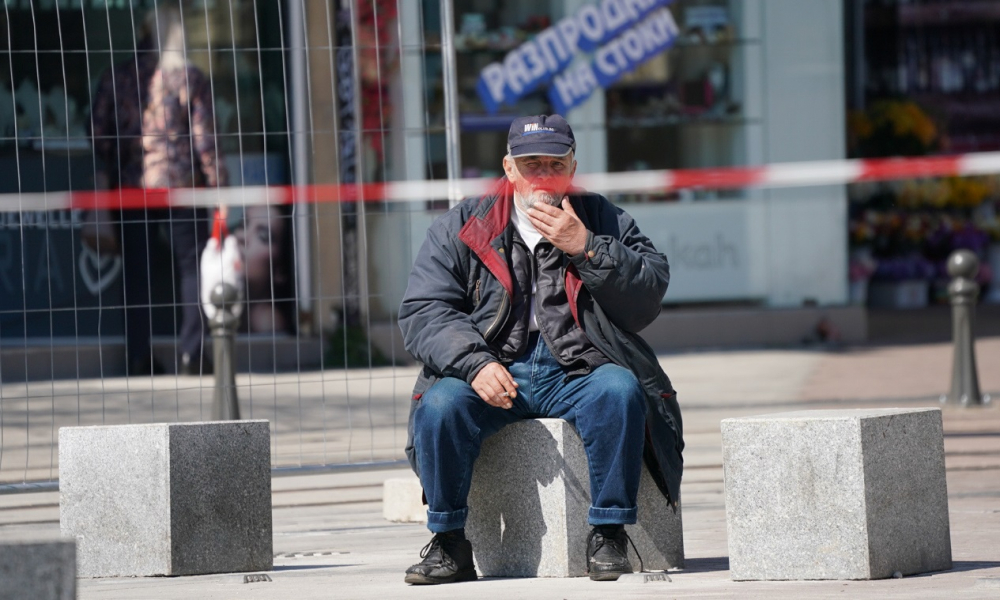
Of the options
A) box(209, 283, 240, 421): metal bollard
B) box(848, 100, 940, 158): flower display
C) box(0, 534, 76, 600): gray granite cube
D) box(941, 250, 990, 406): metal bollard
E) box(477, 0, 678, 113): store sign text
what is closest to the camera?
box(0, 534, 76, 600): gray granite cube

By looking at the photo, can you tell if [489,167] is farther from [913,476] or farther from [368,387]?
[913,476]

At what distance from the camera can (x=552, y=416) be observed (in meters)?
5.18

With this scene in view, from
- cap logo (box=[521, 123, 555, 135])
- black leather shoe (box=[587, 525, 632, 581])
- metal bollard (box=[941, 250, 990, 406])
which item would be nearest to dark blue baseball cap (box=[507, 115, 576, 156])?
cap logo (box=[521, 123, 555, 135])

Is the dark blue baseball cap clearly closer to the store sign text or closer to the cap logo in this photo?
the cap logo

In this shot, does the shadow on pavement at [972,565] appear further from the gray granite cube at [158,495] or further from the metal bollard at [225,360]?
the metal bollard at [225,360]

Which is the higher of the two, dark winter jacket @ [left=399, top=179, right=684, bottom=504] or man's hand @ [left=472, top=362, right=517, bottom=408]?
dark winter jacket @ [left=399, top=179, right=684, bottom=504]

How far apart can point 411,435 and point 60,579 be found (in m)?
2.10

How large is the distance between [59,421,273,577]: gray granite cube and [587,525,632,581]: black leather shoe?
1.19 meters

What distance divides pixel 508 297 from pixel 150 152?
3.45 metres

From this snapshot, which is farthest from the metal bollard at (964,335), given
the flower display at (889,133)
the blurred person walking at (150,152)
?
the flower display at (889,133)

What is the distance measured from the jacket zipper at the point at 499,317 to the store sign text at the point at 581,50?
952cm

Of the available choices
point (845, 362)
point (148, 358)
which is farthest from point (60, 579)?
point (845, 362)

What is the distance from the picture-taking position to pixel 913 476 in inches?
188

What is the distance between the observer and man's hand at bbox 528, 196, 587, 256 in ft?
16.6
